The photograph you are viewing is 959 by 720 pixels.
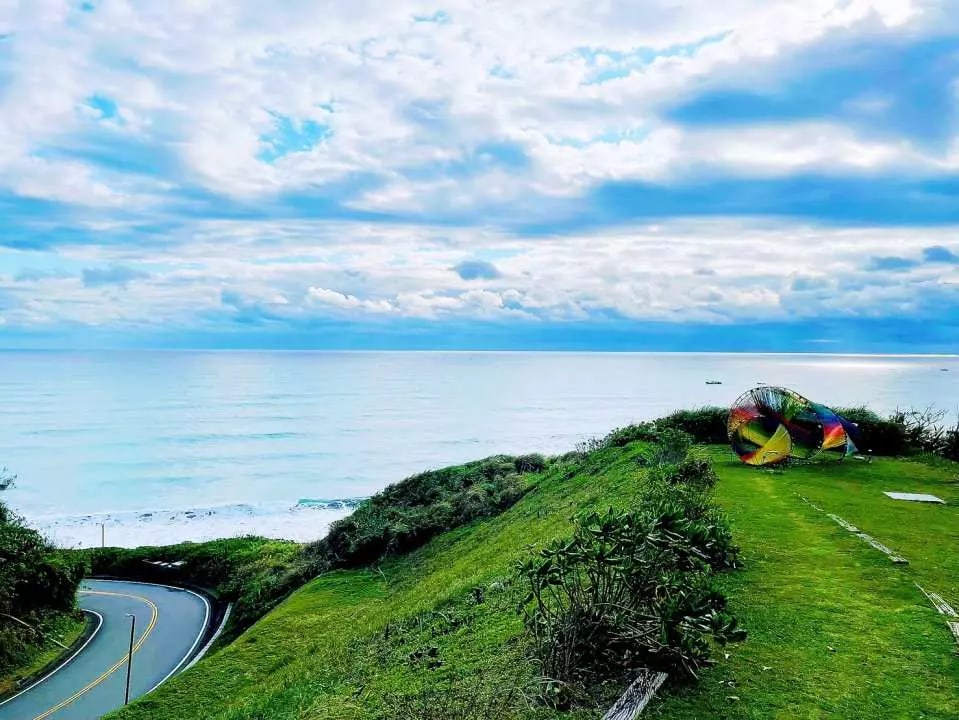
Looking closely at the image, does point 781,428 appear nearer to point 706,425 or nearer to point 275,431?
point 706,425

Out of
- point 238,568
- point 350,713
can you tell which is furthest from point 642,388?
point 350,713

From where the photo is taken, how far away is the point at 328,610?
22547mm

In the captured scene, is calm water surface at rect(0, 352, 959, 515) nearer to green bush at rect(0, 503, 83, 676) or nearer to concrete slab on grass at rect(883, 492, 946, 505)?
green bush at rect(0, 503, 83, 676)

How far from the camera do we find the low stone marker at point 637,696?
262 inches

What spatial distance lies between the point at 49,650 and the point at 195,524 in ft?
86.4

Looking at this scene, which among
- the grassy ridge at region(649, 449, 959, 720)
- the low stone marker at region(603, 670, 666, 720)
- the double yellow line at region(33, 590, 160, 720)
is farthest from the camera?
the double yellow line at region(33, 590, 160, 720)

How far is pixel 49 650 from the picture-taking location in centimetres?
2745

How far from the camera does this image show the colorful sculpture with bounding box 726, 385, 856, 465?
21.2 metres

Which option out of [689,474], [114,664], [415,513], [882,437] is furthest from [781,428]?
[114,664]

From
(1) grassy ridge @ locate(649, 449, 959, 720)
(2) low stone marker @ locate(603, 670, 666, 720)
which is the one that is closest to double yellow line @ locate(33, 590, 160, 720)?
(1) grassy ridge @ locate(649, 449, 959, 720)

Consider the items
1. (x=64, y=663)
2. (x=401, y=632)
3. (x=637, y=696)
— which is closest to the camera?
(x=637, y=696)

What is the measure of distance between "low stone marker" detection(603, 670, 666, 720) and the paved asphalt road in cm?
2286

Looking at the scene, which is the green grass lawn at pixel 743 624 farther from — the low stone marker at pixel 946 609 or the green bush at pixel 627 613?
the green bush at pixel 627 613

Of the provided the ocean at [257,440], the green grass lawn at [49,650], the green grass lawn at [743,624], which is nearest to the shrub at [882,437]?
the green grass lawn at [743,624]
